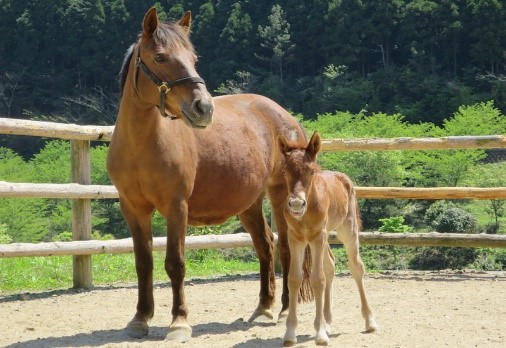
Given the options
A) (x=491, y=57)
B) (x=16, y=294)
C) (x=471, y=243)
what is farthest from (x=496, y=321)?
(x=491, y=57)

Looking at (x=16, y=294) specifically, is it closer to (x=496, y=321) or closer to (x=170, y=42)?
(x=170, y=42)

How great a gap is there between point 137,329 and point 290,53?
5010 cm

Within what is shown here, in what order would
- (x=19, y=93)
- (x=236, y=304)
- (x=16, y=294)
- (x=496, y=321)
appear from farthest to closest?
(x=19, y=93) → (x=16, y=294) → (x=236, y=304) → (x=496, y=321)

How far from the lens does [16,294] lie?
7.28 m

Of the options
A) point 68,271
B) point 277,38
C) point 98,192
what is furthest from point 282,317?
point 277,38

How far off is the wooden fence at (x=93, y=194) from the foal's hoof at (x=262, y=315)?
213 centimetres

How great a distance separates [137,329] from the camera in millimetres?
5211

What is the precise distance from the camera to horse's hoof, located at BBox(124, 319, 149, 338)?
5.20 meters

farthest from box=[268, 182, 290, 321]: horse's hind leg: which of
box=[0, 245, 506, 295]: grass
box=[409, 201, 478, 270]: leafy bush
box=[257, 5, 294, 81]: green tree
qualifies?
box=[257, 5, 294, 81]: green tree

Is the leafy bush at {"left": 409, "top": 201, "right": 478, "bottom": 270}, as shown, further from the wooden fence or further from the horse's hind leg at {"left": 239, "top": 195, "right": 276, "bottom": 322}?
the horse's hind leg at {"left": 239, "top": 195, "right": 276, "bottom": 322}

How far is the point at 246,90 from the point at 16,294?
43.1m

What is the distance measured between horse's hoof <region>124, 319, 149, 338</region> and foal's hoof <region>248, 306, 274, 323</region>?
0.94 metres

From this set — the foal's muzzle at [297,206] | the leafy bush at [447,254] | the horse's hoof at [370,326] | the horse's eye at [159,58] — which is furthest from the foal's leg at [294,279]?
the leafy bush at [447,254]

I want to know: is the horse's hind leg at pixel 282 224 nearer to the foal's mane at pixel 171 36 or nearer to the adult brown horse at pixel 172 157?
the adult brown horse at pixel 172 157
